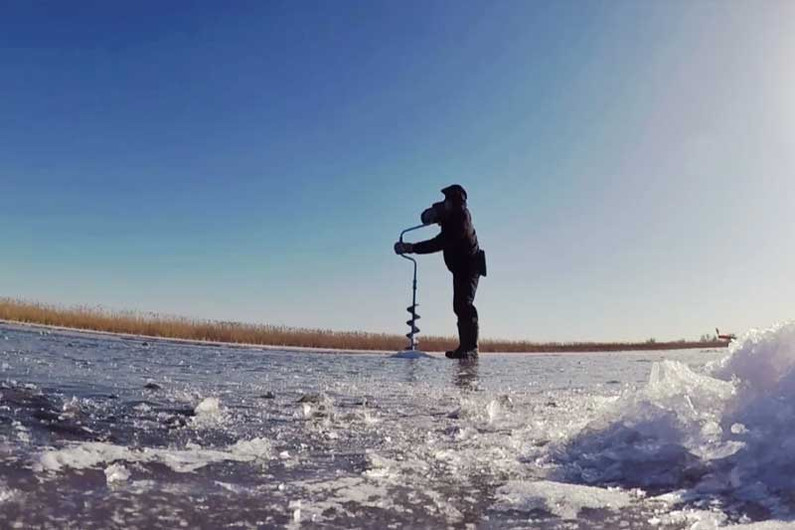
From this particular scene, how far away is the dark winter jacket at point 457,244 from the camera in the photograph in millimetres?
8906

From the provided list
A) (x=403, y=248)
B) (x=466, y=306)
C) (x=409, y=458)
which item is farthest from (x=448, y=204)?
(x=409, y=458)

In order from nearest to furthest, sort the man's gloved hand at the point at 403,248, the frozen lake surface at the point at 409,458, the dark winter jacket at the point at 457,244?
the frozen lake surface at the point at 409,458, the dark winter jacket at the point at 457,244, the man's gloved hand at the point at 403,248

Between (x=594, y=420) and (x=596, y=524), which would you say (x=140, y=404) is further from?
(x=596, y=524)

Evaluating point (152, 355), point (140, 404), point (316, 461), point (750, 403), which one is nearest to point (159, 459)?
point (316, 461)

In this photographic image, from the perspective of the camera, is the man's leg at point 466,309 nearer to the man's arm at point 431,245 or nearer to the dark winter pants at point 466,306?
the dark winter pants at point 466,306

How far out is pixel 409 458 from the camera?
89.9 inches

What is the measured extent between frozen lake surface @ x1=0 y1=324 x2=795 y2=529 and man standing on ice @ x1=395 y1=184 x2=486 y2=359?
5.39 meters

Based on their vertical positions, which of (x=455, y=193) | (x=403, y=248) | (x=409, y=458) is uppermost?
(x=455, y=193)

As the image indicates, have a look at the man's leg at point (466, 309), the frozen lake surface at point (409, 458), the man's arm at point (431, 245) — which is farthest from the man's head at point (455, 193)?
the frozen lake surface at point (409, 458)

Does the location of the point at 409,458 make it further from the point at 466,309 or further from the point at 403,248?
the point at 466,309

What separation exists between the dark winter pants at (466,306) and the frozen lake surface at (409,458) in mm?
5409

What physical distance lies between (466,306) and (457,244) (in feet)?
3.16

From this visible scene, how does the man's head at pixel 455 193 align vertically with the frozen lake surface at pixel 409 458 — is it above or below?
above

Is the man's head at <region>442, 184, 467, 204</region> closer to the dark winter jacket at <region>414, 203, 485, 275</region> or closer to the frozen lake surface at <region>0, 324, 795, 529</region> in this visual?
the dark winter jacket at <region>414, 203, 485, 275</region>
